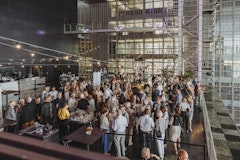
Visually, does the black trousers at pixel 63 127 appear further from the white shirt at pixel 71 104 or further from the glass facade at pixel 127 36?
the glass facade at pixel 127 36

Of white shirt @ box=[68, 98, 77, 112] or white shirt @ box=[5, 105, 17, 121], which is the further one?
white shirt @ box=[68, 98, 77, 112]

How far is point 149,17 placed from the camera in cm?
2161

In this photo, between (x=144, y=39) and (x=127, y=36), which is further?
(x=127, y=36)

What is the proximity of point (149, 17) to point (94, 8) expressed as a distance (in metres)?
6.52

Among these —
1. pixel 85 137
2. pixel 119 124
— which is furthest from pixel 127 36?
pixel 85 137

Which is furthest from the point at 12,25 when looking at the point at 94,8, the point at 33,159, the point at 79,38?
the point at 33,159

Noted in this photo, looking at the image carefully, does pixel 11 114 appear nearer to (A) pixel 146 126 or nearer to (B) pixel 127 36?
(A) pixel 146 126

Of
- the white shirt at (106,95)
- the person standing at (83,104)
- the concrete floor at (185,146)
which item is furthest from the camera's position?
the white shirt at (106,95)

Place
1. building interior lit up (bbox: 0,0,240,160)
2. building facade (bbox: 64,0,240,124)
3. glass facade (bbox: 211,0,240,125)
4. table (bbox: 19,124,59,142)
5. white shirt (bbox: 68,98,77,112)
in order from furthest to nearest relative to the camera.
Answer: building facade (bbox: 64,0,240,124)
glass facade (bbox: 211,0,240,125)
building interior lit up (bbox: 0,0,240,160)
white shirt (bbox: 68,98,77,112)
table (bbox: 19,124,59,142)

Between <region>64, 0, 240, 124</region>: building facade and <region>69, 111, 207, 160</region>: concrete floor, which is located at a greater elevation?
<region>64, 0, 240, 124</region>: building facade

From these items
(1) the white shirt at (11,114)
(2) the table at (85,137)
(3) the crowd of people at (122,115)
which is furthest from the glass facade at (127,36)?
(2) the table at (85,137)

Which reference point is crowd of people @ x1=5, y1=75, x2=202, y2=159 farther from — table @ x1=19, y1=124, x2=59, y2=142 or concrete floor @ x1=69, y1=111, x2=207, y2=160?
table @ x1=19, y1=124, x2=59, y2=142

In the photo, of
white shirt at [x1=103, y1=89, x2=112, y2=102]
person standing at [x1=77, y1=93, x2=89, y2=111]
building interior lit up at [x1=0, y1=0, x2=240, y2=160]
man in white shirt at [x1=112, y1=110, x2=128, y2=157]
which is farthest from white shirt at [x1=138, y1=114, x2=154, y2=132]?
white shirt at [x1=103, y1=89, x2=112, y2=102]

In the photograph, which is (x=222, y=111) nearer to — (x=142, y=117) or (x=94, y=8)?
(x=142, y=117)
